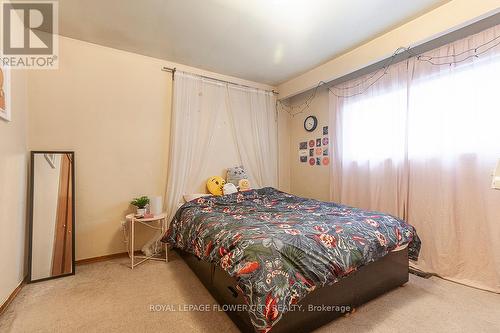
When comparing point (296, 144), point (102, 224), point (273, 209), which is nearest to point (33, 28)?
point (102, 224)

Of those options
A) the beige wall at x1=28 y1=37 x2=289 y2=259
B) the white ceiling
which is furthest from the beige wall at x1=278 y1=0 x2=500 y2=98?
the beige wall at x1=28 y1=37 x2=289 y2=259

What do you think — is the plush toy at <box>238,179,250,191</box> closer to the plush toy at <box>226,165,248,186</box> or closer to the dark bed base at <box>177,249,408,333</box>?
the plush toy at <box>226,165,248,186</box>

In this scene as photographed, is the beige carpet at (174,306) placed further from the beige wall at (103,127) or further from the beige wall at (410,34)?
the beige wall at (410,34)

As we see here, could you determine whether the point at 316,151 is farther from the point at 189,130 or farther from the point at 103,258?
the point at 103,258

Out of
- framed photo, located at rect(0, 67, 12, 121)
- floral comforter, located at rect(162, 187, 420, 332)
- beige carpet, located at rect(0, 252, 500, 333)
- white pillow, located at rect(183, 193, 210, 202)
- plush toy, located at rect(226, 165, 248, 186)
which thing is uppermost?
framed photo, located at rect(0, 67, 12, 121)

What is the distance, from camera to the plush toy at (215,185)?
336 centimetres

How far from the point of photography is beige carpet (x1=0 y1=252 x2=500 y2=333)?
63.7 inches

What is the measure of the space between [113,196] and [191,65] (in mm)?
2073

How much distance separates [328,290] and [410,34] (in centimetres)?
257

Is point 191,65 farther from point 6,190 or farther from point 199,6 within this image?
point 6,190

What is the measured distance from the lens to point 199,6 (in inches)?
84.4

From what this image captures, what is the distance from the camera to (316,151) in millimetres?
3789

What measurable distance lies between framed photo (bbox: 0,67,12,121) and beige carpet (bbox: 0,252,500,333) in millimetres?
1546

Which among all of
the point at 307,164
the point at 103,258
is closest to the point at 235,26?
the point at 307,164
